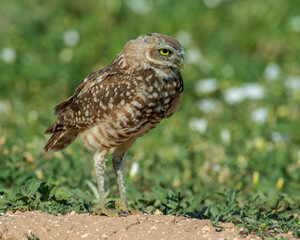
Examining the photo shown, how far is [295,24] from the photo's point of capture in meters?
10.7

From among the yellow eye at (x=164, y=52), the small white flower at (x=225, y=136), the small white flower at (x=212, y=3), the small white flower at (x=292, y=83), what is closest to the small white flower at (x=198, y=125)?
the small white flower at (x=225, y=136)

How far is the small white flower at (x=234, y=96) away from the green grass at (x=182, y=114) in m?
0.09

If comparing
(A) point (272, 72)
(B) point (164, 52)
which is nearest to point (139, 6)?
(A) point (272, 72)

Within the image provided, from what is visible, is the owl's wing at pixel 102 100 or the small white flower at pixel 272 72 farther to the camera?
the small white flower at pixel 272 72

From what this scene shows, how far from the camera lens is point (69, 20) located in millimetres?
10727

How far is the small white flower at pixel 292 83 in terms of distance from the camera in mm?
9078

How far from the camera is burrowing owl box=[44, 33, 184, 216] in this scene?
4965 millimetres

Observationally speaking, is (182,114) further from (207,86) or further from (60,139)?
(60,139)

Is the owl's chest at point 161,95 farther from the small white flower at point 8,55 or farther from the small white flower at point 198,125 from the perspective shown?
the small white flower at point 8,55

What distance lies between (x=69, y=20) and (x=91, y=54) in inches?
49.6

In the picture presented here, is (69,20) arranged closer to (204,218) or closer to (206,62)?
(206,62)

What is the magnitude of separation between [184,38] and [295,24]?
199 cm

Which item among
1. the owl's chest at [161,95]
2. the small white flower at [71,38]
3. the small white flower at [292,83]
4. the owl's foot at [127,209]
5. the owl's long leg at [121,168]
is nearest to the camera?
the owl's chest at [161,95]

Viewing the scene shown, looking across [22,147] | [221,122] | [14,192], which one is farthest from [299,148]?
[14,192]
